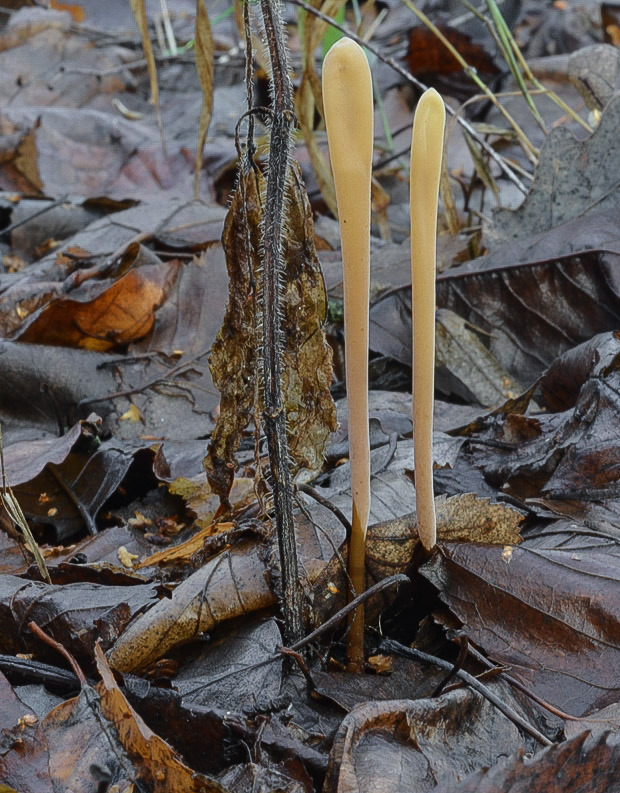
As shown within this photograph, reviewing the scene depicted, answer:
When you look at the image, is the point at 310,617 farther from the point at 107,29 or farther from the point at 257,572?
the point at 107,29

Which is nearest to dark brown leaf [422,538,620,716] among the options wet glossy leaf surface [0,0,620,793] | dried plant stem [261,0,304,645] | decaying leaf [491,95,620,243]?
wet glossy leaf surface [0,0,620,793]

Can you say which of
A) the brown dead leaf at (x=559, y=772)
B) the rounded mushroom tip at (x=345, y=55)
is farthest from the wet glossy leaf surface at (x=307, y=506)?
the rounded mushroom tip at (x=345, y=55)

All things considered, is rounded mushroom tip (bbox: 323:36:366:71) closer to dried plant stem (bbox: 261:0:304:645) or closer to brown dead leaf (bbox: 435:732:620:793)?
dried plant stem (bbox: 261:0:304:645)

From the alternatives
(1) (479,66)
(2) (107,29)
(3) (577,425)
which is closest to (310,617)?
(3) (577,425)

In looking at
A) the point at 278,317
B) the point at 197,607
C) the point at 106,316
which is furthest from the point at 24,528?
the point at 106,316

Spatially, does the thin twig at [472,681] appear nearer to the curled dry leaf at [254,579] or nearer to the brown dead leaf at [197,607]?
the curled dry leaf at [254,579]
